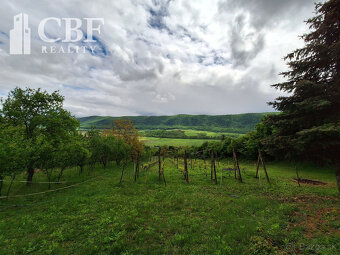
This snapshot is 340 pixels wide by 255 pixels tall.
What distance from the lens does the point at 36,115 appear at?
1672cm

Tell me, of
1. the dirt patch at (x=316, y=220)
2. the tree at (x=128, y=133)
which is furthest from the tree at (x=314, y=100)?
the tree at (x=128, y=133)

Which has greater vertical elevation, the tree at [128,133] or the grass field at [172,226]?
the tree at [128,133]

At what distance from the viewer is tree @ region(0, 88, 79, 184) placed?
50.9ft

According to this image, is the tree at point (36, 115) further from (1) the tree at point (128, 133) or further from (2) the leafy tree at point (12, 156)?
(1) the tree at point (128, 133)

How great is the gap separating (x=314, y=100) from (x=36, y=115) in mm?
26281

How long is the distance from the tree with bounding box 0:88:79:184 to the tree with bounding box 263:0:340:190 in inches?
881

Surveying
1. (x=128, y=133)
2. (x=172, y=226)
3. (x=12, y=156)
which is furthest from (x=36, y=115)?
(x=128, y=133)

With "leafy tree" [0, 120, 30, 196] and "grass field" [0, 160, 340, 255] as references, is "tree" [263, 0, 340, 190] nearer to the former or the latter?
"grass field" [0, 160, 340, 255]

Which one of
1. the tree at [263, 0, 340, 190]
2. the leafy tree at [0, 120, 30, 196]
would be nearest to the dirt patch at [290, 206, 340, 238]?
the tree at [263, 0, 340, 190]

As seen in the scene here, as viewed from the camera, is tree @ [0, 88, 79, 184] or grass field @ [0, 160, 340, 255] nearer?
grass field @ [0, 160, 340, 255]

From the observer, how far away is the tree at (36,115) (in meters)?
15.5

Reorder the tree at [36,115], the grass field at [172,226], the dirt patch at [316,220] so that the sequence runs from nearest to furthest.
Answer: the grass field at [172,226]
the dirt patch at [316,220]
the tree at [36,115]

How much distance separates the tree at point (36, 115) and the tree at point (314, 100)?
2238 cm

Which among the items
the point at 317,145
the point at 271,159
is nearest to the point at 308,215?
the point at 317,145
